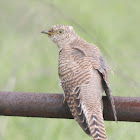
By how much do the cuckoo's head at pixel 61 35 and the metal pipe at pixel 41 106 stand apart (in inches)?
57.6

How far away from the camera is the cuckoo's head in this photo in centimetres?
616

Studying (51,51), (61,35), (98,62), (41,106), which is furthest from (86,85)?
(51,51)

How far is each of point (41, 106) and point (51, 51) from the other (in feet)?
12.9

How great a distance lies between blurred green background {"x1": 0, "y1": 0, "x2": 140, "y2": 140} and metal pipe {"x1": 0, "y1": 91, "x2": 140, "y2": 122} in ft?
3.03

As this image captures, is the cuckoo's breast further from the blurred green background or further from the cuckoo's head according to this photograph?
the cuckoo's head

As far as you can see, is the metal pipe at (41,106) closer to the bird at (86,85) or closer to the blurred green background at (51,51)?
the bird at (86,85)

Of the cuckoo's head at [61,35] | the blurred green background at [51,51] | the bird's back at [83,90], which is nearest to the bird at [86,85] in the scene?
the bird's back at [83,90]

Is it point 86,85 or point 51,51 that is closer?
point 86,85

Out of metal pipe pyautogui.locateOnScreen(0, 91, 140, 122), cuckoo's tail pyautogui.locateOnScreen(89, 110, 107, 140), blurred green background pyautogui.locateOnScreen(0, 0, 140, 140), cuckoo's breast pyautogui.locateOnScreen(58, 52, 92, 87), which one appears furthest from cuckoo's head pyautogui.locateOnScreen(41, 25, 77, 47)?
metal pipe pyautogui.locateOnScreen(0, 91, 140, 122)

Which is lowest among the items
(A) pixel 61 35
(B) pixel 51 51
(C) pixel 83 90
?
(B) pixel 51 51

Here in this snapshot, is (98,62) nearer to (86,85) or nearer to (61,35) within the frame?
(86,85)

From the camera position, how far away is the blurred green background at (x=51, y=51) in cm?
643

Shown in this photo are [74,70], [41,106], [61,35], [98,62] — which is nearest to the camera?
[41,106]

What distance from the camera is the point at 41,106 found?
4.66 m
